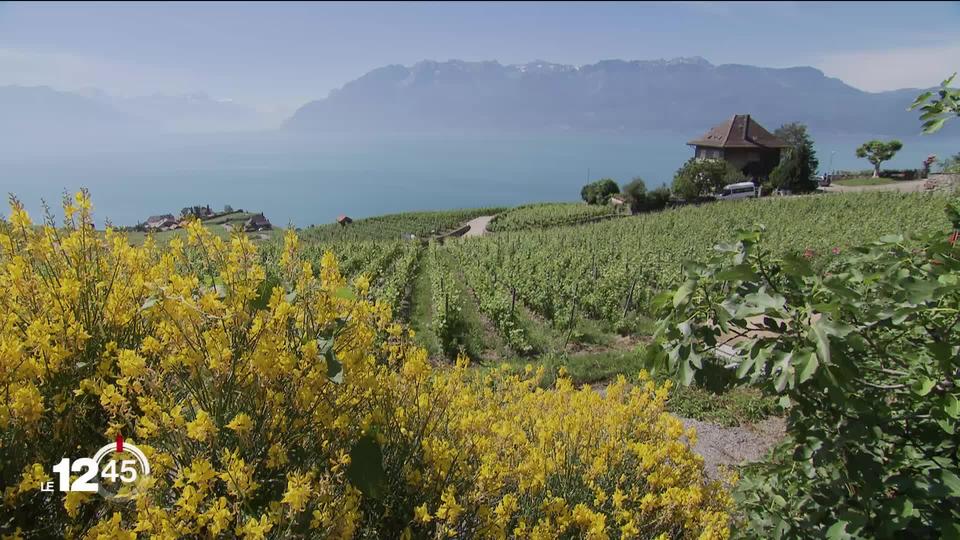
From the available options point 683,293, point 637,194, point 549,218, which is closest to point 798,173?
point 637,194

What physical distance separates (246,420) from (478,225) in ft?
160

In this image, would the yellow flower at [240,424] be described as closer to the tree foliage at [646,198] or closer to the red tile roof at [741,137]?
the tree foliage at [646,198]

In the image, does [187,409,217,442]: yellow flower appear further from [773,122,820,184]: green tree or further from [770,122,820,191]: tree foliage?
[773,122,820,184]: green tree

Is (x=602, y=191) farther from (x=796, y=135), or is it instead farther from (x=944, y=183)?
(x=796, y=135)

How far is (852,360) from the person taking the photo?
1.89 meters

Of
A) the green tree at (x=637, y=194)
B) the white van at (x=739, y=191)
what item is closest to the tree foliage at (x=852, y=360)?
the green tree at (x=637, y=194)

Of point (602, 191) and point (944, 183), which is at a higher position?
point (602, 191)

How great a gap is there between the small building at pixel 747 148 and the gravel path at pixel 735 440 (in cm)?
5697

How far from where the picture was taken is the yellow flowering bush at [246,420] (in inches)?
75.4

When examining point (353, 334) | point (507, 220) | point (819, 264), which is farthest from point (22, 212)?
point (507, 220)

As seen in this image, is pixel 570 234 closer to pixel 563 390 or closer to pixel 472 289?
pixel 472 289

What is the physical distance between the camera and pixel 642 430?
336cm

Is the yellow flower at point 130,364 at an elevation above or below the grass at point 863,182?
below

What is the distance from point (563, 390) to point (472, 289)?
1532 cm
